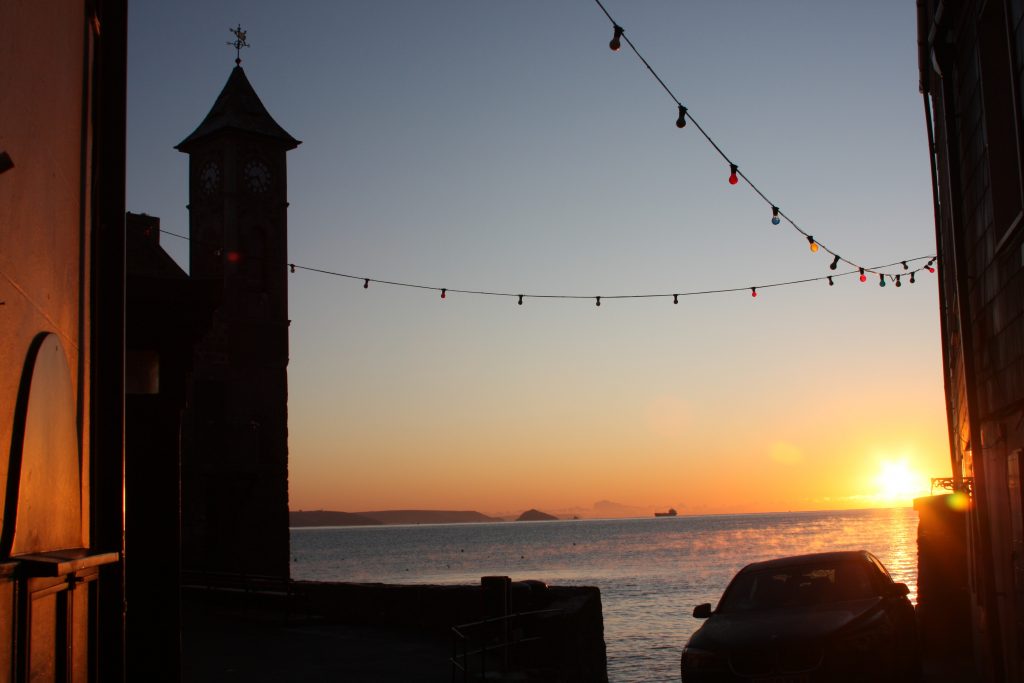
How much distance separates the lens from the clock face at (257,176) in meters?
39.7

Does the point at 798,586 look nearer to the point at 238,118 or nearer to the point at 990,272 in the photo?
the point at 990,272

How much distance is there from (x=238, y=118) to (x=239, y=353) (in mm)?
9202

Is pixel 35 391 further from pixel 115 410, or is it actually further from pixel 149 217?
pixel 149 217

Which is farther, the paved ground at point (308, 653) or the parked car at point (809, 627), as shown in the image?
the paved ground at point (308, 653)

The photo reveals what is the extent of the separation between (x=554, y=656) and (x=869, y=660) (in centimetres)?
497

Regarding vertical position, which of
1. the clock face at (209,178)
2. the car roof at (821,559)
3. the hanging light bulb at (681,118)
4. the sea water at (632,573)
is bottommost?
the sea water at (632,573)

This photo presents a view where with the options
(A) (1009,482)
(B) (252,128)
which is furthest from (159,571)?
(B) (252,128)

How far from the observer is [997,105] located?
28.5 ft

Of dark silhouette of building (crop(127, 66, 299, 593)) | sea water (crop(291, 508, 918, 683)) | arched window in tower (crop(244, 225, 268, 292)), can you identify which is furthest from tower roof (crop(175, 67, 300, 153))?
sea water (crop(291, 508, 918, 683))

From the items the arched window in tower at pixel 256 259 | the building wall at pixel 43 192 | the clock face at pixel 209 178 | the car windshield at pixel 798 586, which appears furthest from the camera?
the clock face at pixel 209 178

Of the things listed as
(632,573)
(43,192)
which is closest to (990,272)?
(43,192)

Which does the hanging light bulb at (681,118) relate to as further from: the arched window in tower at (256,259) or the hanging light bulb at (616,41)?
the arched window in tower at (256,259)

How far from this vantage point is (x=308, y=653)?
46.9ft

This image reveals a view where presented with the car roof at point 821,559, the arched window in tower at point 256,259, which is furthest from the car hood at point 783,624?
the arched window in tower at point 256,259
